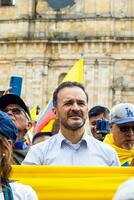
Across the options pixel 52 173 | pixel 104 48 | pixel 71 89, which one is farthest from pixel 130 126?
pixel 104 48

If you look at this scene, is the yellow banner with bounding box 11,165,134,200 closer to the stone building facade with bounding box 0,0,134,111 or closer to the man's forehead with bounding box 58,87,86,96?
the man's forehead with bounding box 58,87,86,96

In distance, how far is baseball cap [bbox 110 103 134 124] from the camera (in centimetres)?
663

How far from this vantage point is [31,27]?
33.7 meters

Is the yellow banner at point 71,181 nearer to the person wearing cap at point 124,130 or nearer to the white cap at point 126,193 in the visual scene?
the person wearing cap at point 124,130

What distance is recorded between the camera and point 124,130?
671cm

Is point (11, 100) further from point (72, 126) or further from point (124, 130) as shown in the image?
point (72, 126)

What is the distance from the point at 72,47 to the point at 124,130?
2620 cm

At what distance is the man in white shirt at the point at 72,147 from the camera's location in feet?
18.9

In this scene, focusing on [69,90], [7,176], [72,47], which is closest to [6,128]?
[7,176]

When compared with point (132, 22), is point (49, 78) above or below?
below

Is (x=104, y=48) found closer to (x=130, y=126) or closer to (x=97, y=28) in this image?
(x=97, y=28)

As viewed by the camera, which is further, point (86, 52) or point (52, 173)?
point (86, 52)

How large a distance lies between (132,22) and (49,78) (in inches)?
196

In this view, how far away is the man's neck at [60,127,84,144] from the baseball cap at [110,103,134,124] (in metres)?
0.91
